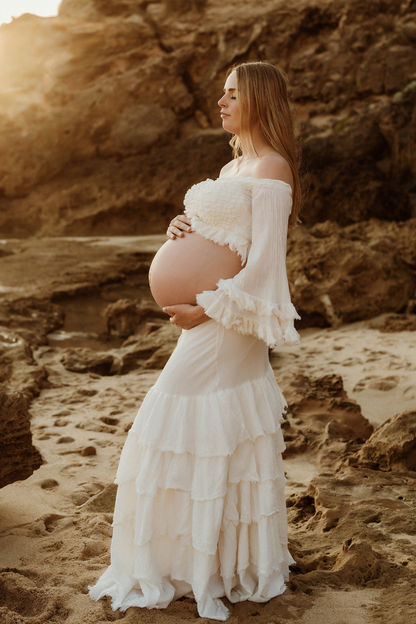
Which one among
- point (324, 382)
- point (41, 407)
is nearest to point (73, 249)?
point (41, 407)

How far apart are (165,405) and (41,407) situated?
2948 millimetres

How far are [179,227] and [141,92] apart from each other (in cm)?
1246

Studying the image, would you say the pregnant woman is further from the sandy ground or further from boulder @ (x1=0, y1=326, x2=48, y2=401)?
boulder @ (x1=0, y1=326, x2=48, y2=401)

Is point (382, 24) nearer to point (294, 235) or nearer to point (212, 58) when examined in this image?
point (212, 58)

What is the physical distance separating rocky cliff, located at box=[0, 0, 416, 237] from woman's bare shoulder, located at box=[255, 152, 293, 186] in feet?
34.6

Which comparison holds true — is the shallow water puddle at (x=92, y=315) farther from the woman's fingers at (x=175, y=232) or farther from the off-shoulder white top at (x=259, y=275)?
the off-shoulder white top at (x=259, y=275)

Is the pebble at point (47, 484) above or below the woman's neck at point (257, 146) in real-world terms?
below

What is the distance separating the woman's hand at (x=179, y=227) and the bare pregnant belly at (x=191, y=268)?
2 centimetres

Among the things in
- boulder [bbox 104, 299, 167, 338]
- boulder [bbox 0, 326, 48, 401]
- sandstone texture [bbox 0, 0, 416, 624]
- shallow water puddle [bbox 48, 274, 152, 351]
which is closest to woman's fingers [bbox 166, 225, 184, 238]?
sandstone texture [bbox 0, 0, 416, 624]

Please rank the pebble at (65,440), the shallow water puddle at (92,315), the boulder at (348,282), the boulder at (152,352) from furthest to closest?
the shallow water puddle at (92,315)
the boulder at (348,282)
the boulder at (152,352)
the pebble at (65,440)

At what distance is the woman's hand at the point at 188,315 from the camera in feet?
6.86

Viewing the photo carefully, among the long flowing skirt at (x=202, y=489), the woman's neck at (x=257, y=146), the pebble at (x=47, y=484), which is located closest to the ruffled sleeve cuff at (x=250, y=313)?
the long flowing skirt at (x=202, y=489)

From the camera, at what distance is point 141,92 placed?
537 inches

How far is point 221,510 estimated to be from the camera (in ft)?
6.56
